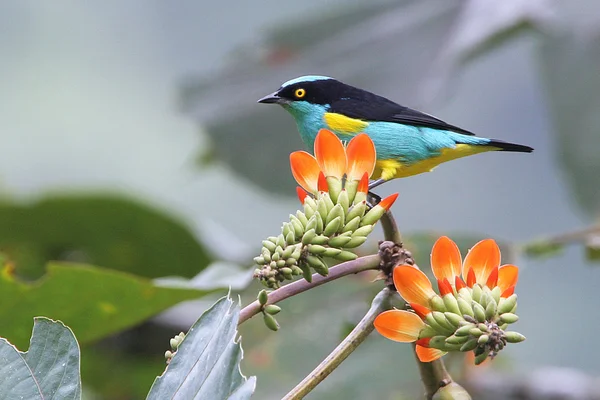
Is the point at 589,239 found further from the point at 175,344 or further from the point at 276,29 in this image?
the point at 276,29

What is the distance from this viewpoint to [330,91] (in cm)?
121

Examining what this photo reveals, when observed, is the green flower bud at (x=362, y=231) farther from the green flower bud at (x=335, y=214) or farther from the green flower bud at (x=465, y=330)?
the green flower bud at (x=465, y=330)

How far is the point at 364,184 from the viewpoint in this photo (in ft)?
2.87

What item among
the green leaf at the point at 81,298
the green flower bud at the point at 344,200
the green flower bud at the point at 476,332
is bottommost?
the green leaf at the point at 81,298

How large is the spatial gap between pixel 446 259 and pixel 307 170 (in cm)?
18

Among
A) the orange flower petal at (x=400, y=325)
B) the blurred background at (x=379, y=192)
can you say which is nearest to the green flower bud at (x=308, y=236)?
the orange flower petal at (x=400, y=325)

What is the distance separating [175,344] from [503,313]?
325 millimetres

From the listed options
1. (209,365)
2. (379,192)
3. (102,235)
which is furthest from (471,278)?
(102,235)

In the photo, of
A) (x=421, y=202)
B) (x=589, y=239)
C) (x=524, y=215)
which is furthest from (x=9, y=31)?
(x=589, y=239)


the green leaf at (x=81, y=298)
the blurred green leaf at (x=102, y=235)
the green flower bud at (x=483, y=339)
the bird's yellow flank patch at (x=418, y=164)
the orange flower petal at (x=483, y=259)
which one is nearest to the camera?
the green flower bud at (x=483, y=339)

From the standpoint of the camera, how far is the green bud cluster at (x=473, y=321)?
2.47 ft

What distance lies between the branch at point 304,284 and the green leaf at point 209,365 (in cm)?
2

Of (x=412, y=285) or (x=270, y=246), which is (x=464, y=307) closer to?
(x=412, y=285)

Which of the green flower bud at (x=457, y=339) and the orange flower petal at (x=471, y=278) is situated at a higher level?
the orange flower petal at (x=471, y=278)
